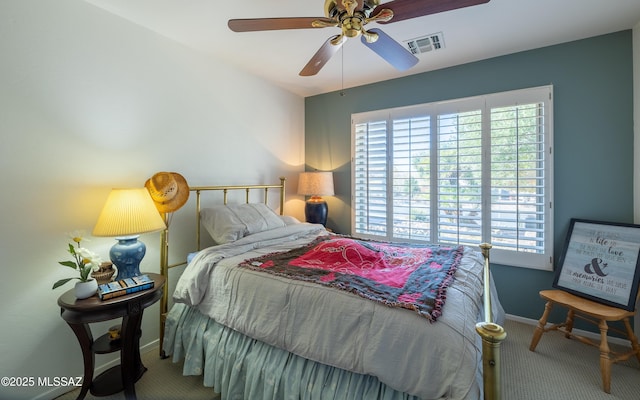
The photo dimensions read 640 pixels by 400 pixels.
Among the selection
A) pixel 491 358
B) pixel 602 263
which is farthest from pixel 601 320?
pixel 491 358

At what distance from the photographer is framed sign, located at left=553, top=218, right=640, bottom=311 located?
210cm

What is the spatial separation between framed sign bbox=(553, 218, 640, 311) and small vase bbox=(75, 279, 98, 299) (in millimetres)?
3557

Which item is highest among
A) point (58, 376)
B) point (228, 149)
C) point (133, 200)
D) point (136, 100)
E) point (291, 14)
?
point (291, 14)

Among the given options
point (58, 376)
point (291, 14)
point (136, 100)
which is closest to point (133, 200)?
point (136, 100)

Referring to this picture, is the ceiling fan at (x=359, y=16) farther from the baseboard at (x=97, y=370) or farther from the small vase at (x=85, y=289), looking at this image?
the baseboard at (x=97, y=370)

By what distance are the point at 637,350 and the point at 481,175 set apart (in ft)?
5.64

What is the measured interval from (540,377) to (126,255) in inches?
119

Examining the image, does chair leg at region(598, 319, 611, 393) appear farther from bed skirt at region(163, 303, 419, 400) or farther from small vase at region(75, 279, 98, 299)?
small vase at region(75, 279, 98, 299)

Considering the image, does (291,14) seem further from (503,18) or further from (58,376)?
(58,376)

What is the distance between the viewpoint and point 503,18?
2.16m

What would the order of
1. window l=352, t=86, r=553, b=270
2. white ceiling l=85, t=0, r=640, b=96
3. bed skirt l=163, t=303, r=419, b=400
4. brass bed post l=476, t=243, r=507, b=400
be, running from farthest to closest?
window l=352, t=86, r=553, b=270, white ceiling l=85, t=0, r=640, b=96, bed skirt l=163, t=303, r=419, b=400, brass bed post l=476, t=243, r=507, b=400

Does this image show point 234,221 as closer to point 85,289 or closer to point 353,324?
point 85,289

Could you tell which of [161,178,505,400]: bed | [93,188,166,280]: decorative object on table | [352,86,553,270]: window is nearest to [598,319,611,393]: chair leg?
[161,178,505,400]: bed

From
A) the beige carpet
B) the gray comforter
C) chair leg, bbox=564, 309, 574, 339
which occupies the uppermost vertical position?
the gray comforter
